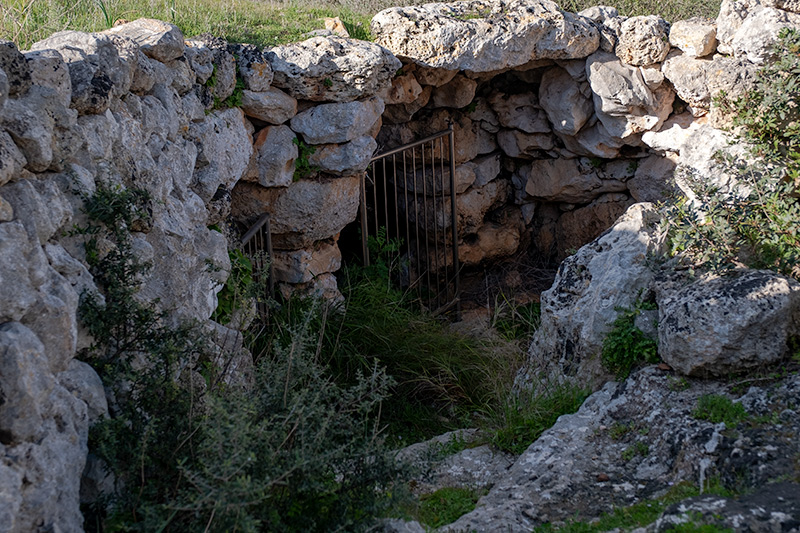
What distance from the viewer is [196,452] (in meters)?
2.28

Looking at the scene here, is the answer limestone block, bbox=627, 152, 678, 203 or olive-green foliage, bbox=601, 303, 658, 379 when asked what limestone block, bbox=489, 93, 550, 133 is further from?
olive-green foliage, bbox=601, 303, 658, 379

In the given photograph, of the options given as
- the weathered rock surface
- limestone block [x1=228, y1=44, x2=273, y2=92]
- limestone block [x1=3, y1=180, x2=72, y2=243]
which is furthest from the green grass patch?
the weathered rock surface

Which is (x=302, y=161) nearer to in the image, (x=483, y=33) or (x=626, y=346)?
(x=483, y=33)

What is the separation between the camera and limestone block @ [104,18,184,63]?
3613mm

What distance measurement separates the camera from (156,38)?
3631mm

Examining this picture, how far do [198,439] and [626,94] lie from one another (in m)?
4.81

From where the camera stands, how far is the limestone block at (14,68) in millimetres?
2391

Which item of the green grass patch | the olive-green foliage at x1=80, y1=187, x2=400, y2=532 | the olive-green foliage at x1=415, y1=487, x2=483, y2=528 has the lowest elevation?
the olive-green foliage at x1=415, y1=487, x2=483, y2=528

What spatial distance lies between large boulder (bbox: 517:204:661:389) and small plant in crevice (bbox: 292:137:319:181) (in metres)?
2.05

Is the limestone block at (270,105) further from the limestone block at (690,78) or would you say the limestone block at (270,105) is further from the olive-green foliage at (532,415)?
the limestone block at (690,78)

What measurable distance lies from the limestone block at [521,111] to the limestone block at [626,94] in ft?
2.54

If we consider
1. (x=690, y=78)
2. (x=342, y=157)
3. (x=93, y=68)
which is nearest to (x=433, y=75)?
(x=342, y=157)

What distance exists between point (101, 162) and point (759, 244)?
316 centimetres

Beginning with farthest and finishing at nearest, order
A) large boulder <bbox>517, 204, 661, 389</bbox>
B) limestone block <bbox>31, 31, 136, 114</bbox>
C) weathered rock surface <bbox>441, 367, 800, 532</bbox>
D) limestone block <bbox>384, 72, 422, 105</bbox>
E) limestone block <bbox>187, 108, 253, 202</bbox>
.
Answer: limestone block <bbox>384, 72, 422, 105</bbox>, limestone block <bbox>187, 108, 253, 202</bbox>, large boulder <bbox>517, 204, 661, 389</bbox>, limestone block <bbox>31, 31, 136, 114</bbox>, weathered rock surface <bbox>441, 367, 800, 532</bbox>
